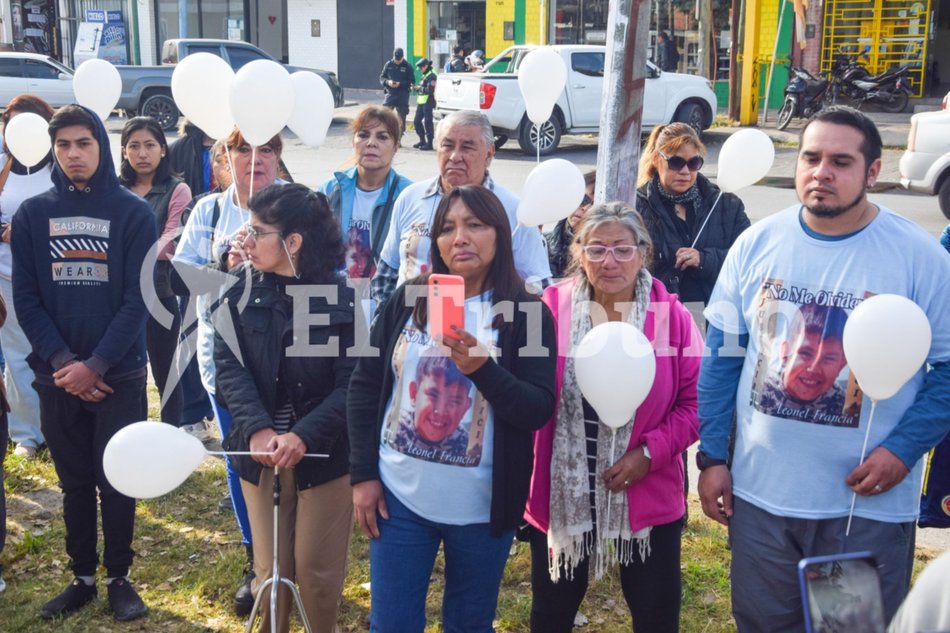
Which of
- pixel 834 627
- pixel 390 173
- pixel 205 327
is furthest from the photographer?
pixel 390 173

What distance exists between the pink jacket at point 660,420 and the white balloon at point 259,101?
5.32 feet

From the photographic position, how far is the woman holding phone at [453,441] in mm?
3061

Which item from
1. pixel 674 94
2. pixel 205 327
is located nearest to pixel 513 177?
pixel 674 94

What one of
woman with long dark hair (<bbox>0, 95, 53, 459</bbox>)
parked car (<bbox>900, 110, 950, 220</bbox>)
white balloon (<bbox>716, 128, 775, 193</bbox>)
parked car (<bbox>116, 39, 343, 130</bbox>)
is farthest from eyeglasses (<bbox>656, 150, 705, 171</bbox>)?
parked car (<bbox>116, 39, 343, 130</bbox>)

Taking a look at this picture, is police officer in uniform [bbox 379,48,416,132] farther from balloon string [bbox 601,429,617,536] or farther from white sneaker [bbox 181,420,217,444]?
balloon string [bbox 601,429,617,536]

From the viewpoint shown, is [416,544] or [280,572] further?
[280,572]

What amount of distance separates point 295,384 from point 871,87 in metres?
19.6

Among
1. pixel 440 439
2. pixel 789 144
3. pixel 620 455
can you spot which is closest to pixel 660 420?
pixel 620 455

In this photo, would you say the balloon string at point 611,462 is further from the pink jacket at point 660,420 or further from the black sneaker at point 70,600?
the black sneaker at point 70,600

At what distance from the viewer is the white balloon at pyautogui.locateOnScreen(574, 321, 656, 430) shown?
120 inches

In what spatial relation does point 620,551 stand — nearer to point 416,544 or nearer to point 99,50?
point 416,544

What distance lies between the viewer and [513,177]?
15203 mm

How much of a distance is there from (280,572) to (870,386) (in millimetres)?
2009

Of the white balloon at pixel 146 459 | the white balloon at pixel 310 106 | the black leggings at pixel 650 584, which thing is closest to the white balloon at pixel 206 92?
the white balloon at pixel 310 106
